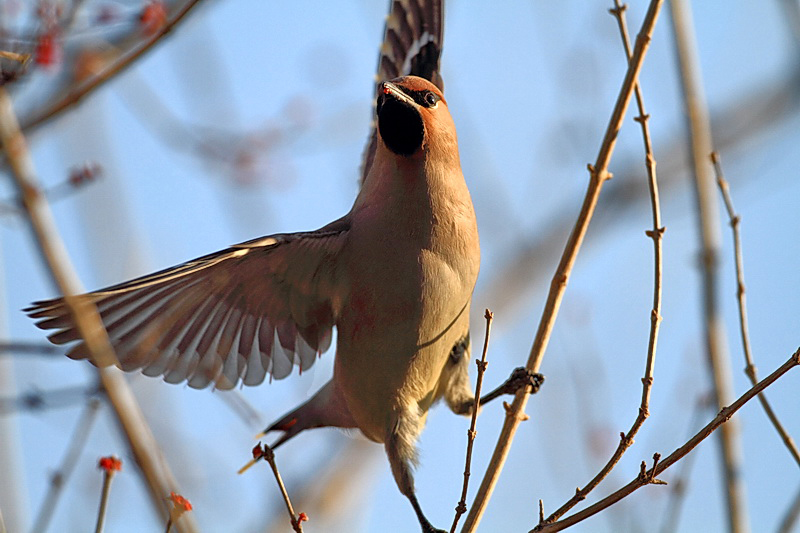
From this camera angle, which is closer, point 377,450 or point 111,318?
point 111,318

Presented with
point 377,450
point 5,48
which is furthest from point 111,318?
point 377,450

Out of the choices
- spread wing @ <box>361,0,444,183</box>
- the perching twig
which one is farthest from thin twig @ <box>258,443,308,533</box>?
spread wing @ <box>361,0,444,183</box>

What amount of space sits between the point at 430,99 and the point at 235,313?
114 centimetres

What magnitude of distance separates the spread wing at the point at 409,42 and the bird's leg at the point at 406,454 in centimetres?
143

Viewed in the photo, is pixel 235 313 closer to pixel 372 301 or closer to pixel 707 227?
pixel 372 301

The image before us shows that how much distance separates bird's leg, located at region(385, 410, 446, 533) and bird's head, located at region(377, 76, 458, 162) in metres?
1.02

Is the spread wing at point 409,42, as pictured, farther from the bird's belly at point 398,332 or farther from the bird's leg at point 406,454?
the bird's leg at point 406,454

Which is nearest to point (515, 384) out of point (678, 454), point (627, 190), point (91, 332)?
point (678, 454)

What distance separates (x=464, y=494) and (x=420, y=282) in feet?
3.16

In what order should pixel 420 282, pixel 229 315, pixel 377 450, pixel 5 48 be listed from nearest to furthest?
pixel 5 48
pixel 420 282
pixel 229 315
pixel 377 450

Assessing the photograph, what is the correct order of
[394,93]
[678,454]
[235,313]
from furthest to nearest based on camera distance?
[235,313], [394,93], [678,454]

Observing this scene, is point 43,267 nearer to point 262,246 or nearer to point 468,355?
point 262,246

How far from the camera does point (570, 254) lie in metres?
3.18

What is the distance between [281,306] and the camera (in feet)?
12.6
